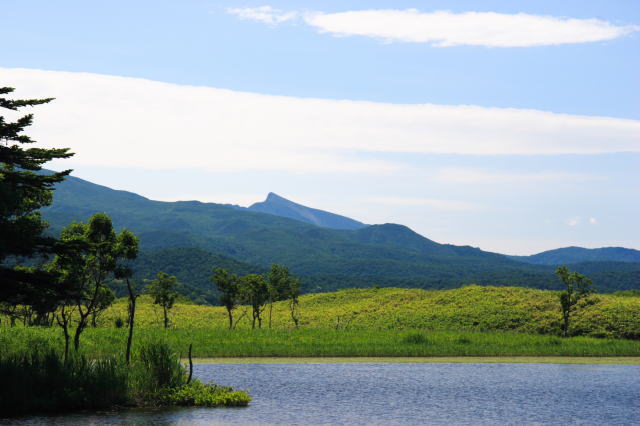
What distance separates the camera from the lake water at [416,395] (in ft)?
105

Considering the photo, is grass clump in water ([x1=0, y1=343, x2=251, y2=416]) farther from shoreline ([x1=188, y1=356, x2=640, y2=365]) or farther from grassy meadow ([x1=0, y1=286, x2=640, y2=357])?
shoreline ([x1=188, y1=356, x2=640, y2=365])

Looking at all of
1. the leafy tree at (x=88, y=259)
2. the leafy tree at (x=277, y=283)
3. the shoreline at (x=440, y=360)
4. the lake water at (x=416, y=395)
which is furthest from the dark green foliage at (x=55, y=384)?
the leafy tree at (x=277, y=283)

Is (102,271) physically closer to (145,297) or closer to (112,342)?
(112,342)

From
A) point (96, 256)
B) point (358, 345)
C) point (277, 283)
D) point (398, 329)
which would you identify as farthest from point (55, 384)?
point (398, 329)

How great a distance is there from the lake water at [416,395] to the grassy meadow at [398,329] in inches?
229

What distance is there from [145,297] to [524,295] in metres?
68.9

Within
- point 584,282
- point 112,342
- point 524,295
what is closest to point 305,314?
point 524,295

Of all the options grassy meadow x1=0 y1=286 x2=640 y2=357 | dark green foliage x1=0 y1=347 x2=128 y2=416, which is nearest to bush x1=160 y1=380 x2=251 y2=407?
dark green foliage x1=0 y1=347 x2=128 y2=416

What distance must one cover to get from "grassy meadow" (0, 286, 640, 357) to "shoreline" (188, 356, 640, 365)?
3.76 feet

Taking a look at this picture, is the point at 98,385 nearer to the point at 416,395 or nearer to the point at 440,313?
the point at 416,395

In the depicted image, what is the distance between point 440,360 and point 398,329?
97.0 feet

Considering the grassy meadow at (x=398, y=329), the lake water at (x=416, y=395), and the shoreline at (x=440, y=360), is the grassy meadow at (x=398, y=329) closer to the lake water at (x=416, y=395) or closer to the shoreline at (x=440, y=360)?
the shoreline at (x=440, y=360)

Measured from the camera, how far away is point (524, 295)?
320 feet

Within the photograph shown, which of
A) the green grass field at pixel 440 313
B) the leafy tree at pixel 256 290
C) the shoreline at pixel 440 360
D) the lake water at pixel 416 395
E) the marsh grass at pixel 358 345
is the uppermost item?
the leafy tree at pixel 256 290
